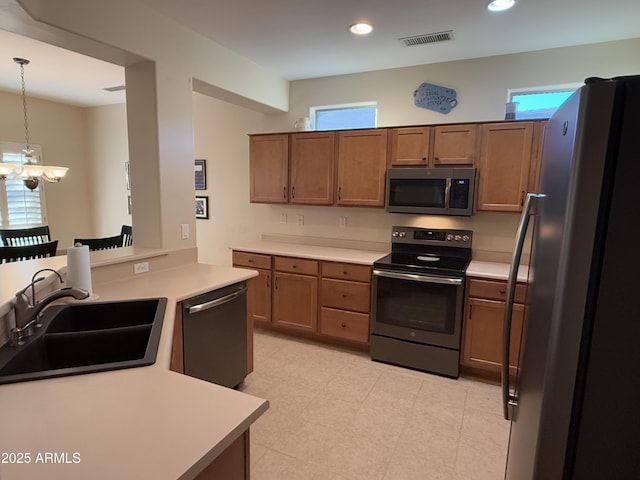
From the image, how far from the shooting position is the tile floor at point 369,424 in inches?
79.4

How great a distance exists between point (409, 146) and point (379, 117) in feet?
2.05

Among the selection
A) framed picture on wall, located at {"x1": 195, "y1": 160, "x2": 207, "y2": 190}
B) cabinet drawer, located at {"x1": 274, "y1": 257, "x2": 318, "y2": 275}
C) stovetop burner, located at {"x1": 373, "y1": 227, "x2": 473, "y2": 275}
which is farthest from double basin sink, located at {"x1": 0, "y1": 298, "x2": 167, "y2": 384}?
framed picture on wall, located at {"x1": 195, "y1": 160, "x2": 207, "y2": 190}

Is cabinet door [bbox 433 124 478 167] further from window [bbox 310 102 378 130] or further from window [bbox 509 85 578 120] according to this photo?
window [bbox 310 102 378 130]

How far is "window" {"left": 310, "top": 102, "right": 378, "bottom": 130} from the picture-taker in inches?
152

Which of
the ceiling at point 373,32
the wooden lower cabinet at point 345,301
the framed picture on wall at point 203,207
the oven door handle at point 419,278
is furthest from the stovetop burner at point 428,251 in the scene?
the framed picture on wall at point 203,207

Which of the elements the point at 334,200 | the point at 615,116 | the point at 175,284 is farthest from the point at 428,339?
the point at 615,116

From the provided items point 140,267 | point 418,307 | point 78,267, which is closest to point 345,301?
point 418,307

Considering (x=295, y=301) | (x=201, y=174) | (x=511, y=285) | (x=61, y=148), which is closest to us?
(x=511, y=285)

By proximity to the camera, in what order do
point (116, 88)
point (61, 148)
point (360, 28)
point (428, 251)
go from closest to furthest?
point (360, 28), point (428, 251), point (116, 88), point (61, 148)

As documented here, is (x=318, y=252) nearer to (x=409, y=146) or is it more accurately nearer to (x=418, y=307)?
(x=418, y=307)

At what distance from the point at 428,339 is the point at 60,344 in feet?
8.42

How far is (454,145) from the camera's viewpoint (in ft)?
10.3

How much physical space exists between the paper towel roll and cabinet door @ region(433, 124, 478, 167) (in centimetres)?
273

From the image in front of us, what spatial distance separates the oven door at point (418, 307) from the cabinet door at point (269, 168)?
4.79 feet
